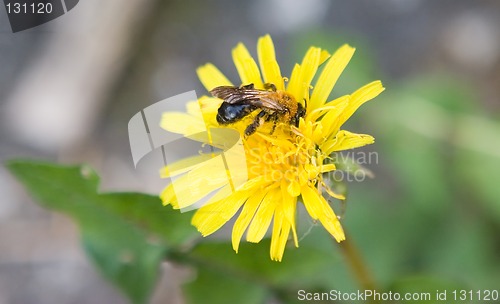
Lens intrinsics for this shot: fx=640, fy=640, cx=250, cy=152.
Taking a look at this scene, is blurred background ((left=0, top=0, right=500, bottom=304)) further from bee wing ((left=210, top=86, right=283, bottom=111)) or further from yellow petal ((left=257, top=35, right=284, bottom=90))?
bee wing ((left=210, top=86, right=283, bottom=111))

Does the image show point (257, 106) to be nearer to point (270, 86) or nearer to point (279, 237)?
point (270, 86)

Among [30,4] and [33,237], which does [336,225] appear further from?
[30,4]

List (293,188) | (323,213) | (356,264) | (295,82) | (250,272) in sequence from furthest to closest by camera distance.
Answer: (250,272) < (356,264) < (295,82) < (293,188) < (323,213)

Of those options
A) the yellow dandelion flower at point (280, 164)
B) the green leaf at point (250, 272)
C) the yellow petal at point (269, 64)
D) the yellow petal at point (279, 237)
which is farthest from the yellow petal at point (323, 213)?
the green leaf at point (250, 272)

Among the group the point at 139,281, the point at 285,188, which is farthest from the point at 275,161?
the point at 139,281

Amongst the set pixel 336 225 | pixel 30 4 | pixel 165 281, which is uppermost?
pixel 30 4

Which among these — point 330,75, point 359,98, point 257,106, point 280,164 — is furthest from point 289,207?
point 330,75
